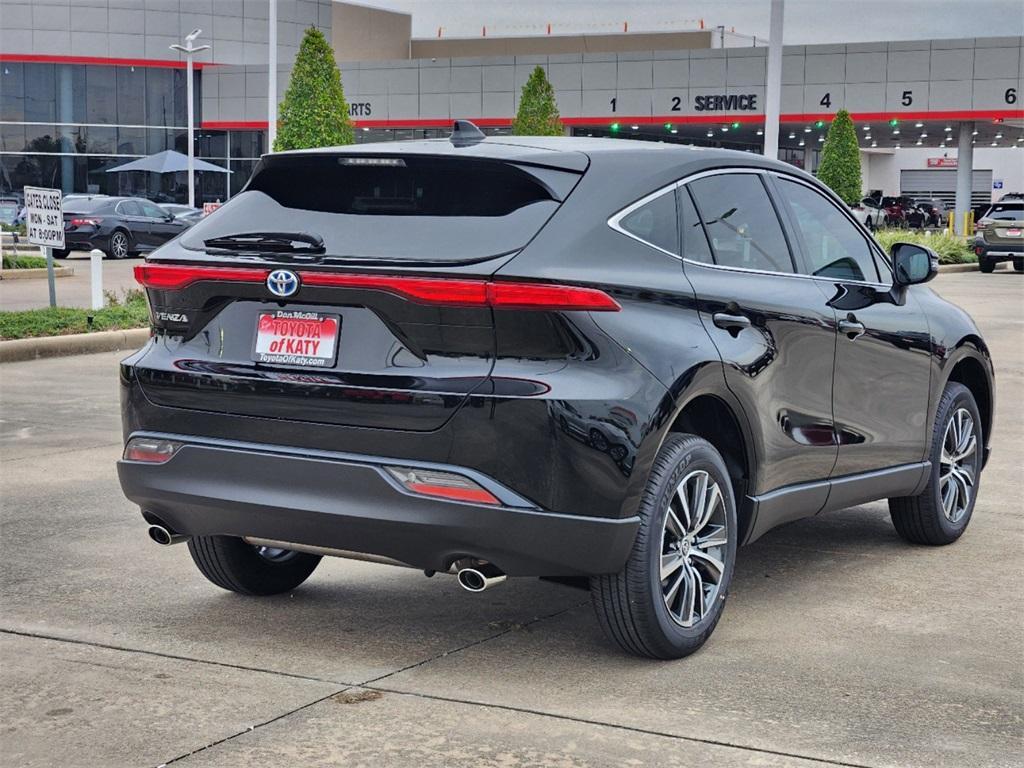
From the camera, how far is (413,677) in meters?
4.89

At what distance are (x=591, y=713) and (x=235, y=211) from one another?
6.89 ft

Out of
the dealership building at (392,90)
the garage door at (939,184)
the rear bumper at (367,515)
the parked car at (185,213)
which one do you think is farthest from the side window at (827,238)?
the garage door at (939,184)

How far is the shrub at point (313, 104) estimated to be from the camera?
29141 mm

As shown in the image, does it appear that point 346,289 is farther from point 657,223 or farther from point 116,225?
point 116,225

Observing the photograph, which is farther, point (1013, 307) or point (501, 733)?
point (1013, 307)

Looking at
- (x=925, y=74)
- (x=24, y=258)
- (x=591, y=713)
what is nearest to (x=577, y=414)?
(x=591, y=713)

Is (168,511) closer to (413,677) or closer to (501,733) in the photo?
(413,677)

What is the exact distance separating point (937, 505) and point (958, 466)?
33cm

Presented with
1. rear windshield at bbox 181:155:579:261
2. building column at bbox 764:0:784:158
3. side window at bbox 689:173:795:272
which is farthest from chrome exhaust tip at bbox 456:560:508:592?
building column at bbox 764:0:784:158

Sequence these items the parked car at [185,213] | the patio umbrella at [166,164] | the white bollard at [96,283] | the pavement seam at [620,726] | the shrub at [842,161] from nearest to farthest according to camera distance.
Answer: the pavement seam at [620,726]
the white bollard at [96,283]
the parked car at [185,213]
the shrub at [842,161]
the patio umbrella at [166,164]

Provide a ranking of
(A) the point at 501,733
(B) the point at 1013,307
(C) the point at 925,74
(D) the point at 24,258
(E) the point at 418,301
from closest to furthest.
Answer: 1. (A) the point at 501,733
2. (E) the point at 418,301
3. (B) the point at 1013,307
4. (D) the point at 24,258
5. (C) the point at 925,74

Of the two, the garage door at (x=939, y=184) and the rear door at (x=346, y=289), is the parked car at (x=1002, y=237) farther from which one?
the garage door at (x=939, y=184)

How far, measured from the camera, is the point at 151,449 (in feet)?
16.7

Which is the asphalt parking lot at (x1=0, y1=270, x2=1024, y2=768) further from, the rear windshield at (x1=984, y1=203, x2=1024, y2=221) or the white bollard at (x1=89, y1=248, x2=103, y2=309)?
the rear windshield at (x1=984, y1=203, x2=1024, y2=221)
